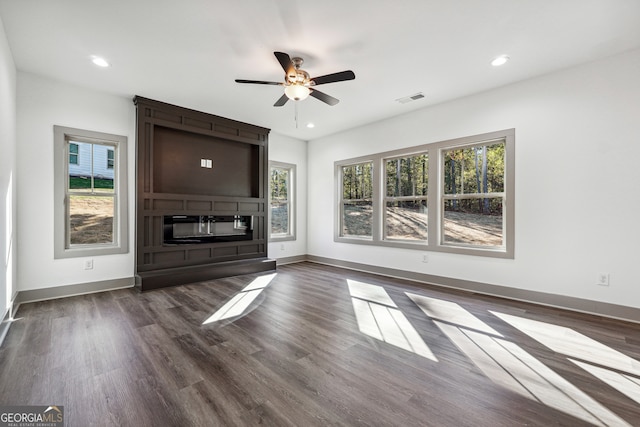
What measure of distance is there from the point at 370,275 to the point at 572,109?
12.5 ft

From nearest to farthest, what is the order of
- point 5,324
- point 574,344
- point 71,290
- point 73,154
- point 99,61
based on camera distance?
point 574,344, point 5,324, point 99,61, point 71,290, point 73,154

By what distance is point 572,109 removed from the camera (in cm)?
339

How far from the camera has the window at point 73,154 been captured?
13.2ft

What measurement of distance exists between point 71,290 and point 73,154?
1.98 m

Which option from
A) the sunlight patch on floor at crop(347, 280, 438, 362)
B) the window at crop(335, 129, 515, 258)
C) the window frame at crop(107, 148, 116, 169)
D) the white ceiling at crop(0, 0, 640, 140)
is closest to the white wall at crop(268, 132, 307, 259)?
the window at crop(335, 129, 515, 258)

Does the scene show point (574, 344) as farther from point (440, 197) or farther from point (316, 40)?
point (316, 40)

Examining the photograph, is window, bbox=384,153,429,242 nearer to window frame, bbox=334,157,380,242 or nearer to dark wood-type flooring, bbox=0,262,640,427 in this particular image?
window frame, bbox=334,157,380,242

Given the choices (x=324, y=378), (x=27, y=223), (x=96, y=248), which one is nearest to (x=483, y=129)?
(x=324, y=378)

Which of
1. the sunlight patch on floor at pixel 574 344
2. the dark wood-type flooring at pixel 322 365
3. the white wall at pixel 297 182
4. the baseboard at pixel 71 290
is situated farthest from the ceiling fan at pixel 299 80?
the baseboard at pixel 71 290

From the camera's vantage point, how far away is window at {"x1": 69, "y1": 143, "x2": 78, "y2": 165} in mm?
4031

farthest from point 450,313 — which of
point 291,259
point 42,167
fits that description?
point 42,167

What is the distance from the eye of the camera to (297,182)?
6.67 m

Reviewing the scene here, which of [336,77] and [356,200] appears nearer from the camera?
[336,77]

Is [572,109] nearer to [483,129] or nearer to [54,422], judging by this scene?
[483,129]
